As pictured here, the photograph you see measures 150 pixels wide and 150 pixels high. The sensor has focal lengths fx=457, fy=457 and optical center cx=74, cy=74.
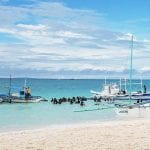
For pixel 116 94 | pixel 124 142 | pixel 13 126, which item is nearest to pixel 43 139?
pixel 124 142

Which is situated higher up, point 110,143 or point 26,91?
point 26,91

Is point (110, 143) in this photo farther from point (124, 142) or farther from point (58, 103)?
point (58, 103)

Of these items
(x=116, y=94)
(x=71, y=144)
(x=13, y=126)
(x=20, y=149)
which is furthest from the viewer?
(x=116, y=94)

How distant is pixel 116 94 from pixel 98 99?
264 inches

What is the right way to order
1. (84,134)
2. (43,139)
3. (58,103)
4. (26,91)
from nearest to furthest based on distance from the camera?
(43,139), (84,134), (58,103), (26,91)

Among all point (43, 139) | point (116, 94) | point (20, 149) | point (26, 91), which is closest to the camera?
point (20, 149)

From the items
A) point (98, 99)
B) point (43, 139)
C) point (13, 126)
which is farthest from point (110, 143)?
point (98, 99)

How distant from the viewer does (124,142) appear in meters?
19.8

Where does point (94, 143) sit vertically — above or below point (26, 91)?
below

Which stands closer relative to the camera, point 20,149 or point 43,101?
point 20,149

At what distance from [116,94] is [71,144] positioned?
5438 centimetres

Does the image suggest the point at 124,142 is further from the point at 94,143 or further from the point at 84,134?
the point at 84,134

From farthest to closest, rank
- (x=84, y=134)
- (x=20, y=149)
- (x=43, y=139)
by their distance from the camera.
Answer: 1. (x=84, y=134)
2. (x=43, y=139)
3. (x=20, y=149)

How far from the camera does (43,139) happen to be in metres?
21.6
